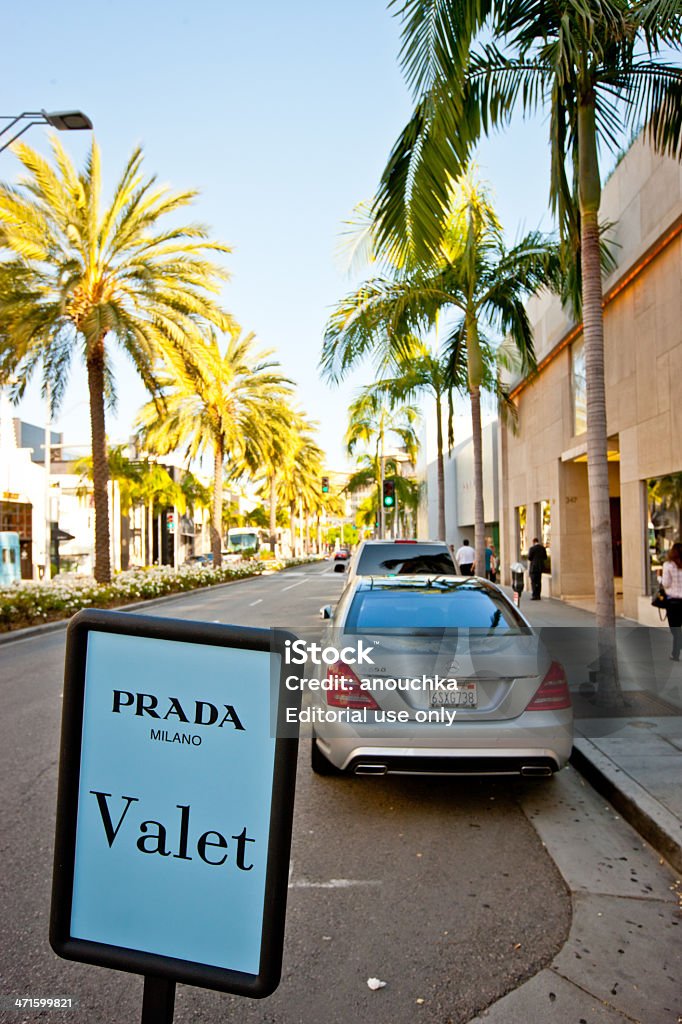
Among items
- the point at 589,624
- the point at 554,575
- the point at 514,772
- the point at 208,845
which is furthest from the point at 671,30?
the point at 554,575

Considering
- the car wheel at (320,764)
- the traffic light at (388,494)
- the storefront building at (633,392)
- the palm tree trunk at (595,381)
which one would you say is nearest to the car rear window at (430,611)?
the car wheel at (320,764)

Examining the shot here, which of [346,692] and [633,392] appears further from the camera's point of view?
[633,392]

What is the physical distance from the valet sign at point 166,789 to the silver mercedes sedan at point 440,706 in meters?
3.00

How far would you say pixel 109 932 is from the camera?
213cm

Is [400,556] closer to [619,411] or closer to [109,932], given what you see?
[619,411]

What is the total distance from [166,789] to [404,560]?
33.4 ft

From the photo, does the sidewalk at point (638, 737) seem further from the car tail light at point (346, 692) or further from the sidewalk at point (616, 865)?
the car tail light at point (346, 692)

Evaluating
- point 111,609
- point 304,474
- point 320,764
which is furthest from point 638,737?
point 304,474

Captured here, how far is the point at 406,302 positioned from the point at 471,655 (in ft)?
40.9

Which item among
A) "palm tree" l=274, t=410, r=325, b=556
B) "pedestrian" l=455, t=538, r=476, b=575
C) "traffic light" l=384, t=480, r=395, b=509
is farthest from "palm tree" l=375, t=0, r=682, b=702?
"palm tree" l=274, t=410, r=325, b=556

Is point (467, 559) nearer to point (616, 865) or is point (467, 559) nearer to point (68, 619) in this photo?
point (68, 619)

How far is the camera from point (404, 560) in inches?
481

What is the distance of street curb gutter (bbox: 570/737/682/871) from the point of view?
14.8 feet

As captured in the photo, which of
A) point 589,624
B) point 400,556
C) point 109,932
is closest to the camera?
point 109,932
